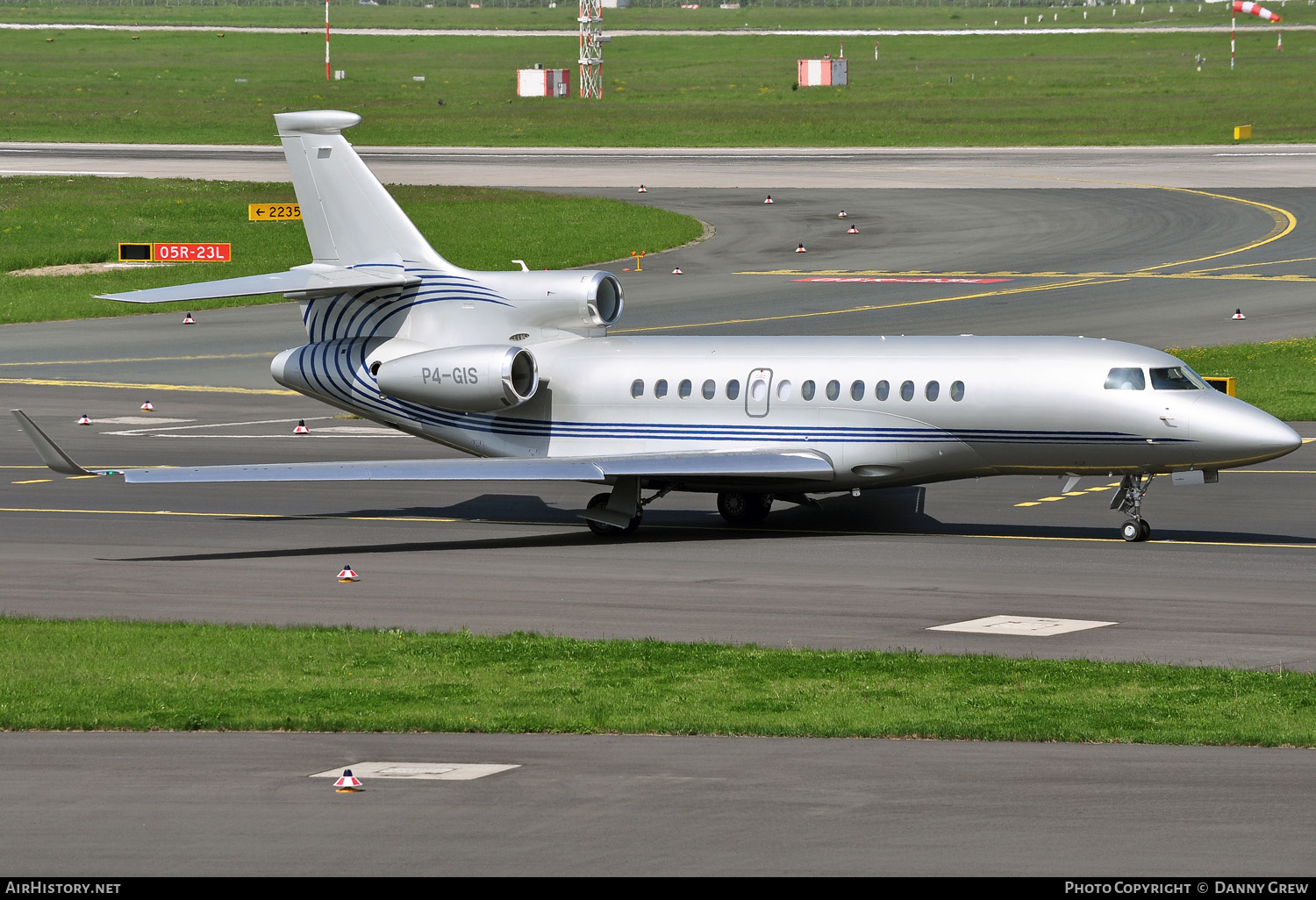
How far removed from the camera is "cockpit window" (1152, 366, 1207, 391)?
100 feet

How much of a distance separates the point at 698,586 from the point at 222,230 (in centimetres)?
5556

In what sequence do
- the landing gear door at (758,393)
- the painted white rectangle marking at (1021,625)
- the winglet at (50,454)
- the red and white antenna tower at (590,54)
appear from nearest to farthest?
the painted white rectangle marking at (1021,625), the winglet at (50,454), the landing gear door at (758,393), the red and white antenna tower at (590,54)

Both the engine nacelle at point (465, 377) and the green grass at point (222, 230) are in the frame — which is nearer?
the engine nacelle at point (465, 377)

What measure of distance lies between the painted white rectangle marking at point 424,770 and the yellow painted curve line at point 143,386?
34.2m

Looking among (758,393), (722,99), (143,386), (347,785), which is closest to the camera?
(347,785)

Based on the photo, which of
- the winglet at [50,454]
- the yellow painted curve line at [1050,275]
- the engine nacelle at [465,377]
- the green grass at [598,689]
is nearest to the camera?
the green grass at [598,689]

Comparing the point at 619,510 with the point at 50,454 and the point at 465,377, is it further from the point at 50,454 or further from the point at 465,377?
the point at 50,454

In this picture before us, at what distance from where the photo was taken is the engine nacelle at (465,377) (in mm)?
33438

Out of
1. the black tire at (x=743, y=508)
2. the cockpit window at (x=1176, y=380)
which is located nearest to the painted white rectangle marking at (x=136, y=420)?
the black tire at (x=743, y=508)

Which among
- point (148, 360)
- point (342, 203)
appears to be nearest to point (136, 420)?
point (148, 360)

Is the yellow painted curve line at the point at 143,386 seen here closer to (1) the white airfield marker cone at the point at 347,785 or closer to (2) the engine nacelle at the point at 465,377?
(2) the engine nacelle at the point at 465,377

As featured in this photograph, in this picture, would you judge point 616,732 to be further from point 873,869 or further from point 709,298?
point 709,298

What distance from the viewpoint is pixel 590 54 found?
15500cm

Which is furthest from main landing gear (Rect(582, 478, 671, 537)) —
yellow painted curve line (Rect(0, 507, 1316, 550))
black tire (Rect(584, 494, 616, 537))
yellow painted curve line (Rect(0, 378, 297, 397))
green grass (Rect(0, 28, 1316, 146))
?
green grass (Rect(0, 28, 1316, 146))
